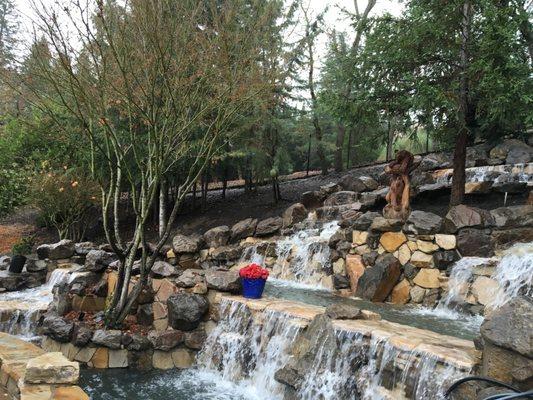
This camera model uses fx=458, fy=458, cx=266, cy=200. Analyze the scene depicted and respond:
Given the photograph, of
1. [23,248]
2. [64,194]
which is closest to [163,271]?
[64,194]

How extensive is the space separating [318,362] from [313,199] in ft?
25.1

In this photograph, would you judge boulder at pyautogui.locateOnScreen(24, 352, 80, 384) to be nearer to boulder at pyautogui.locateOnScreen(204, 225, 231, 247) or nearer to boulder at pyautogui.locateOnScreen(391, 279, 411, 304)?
boulder at pyautogui.locateOnScreen(391, 279, 411, 304)

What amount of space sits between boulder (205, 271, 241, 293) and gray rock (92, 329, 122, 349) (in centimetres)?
134

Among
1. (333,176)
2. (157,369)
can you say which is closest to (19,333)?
(157,369)

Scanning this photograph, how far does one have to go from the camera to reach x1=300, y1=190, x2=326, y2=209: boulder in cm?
1190

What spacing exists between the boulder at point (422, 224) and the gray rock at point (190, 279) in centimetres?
326

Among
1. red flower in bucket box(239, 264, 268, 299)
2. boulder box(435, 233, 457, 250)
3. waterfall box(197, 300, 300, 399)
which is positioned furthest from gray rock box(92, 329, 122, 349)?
boulder box(435, 233, 457, 250)

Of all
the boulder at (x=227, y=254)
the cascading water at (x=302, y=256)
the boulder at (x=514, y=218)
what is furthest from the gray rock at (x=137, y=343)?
the boulder at (x=514, y=218)

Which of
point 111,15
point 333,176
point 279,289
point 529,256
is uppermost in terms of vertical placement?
point 111,15

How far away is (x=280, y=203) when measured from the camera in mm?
12852

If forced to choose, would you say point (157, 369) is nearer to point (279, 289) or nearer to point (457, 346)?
point (279, 289)

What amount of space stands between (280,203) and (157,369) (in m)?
7.60

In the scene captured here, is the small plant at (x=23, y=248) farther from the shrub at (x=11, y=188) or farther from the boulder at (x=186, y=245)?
the boulder at (x=186, y=245)

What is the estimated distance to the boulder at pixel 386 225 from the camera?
7316 mm
